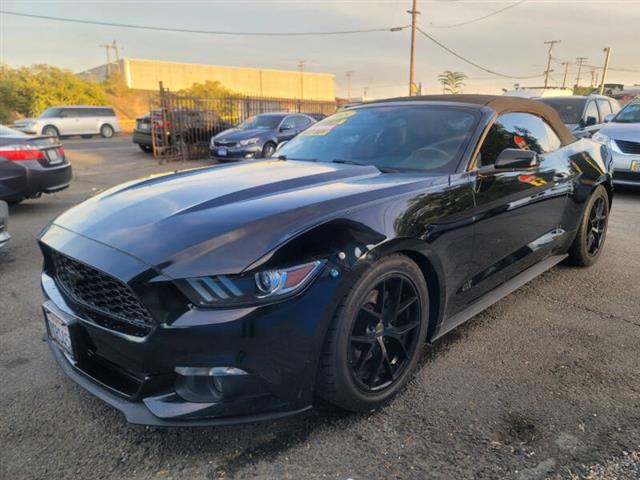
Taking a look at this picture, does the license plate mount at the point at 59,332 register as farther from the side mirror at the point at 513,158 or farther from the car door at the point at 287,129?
the car door at the point at 287,129

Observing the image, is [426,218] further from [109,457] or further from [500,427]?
[109,457]

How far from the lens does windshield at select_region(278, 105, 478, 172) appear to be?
123 inches

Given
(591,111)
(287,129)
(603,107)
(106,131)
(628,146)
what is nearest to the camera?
(628,146)

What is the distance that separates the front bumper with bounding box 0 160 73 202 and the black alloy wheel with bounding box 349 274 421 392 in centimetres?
615

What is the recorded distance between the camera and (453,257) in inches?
108

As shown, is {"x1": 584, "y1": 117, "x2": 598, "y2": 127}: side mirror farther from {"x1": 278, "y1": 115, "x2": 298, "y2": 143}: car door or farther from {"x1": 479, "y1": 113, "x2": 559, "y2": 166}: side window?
{"x1": 278, "y1": 115, "x2": 298, "y2": 143}: car door

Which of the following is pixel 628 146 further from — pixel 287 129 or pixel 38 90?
pixel 38 90

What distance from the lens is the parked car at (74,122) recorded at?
80.9ft

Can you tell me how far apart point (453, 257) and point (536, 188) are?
4.01 feet

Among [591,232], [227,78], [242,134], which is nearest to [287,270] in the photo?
[591,232]

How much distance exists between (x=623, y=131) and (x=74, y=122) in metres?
26.0

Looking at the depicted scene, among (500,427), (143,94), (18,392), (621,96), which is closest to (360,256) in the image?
(500,427)

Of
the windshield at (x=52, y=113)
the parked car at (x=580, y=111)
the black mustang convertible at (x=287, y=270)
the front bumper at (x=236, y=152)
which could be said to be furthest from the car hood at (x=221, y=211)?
the windshield at (x=52, y=113)

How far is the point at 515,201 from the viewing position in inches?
129
